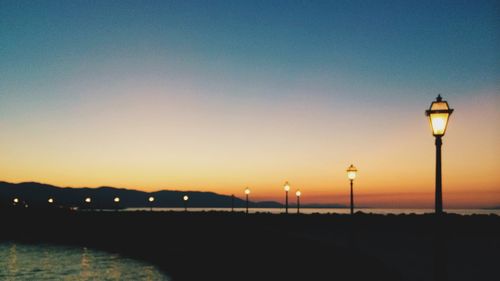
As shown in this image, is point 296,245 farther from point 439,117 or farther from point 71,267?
point 71,267

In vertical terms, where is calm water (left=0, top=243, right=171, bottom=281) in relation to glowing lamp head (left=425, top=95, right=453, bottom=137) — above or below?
below

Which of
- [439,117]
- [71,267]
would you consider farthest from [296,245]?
[71,267]

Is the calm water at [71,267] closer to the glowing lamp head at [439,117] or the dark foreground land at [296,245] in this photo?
the dark foreground land at [296,245]

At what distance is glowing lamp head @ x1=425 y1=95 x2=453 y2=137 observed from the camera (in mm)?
9430

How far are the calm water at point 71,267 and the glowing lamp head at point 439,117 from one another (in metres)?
26.3

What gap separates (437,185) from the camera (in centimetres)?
→ 909

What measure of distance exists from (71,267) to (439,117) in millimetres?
38645

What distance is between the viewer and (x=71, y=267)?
39.8 m

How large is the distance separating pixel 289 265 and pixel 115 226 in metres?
49.8

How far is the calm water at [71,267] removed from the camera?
34719 mm

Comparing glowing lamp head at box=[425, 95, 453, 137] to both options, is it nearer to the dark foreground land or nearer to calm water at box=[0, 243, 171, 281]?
the dark foreground land

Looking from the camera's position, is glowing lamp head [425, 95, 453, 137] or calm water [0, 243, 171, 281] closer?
glowing lamp head [425, 95, 453, 137]

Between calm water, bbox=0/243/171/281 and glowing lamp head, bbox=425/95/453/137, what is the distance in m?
26.3

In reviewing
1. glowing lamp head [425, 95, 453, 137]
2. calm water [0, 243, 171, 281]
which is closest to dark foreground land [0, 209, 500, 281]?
glowing lamp head [425, 95, 453, 137]
